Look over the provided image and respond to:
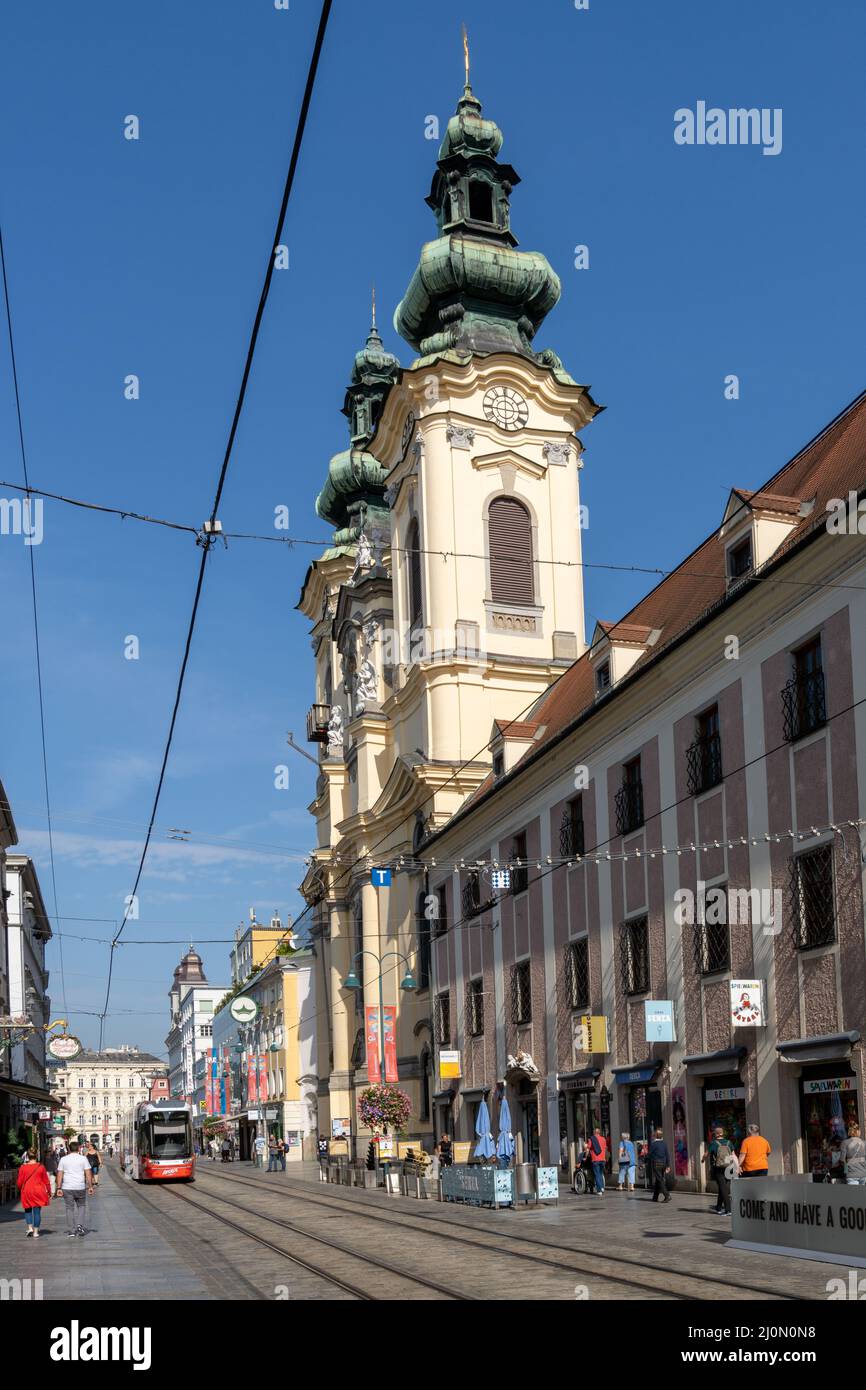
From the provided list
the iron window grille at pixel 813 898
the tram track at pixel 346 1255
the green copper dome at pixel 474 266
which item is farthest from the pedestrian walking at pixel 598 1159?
the green copper dome at pixel 474 266

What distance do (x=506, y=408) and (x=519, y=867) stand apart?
2465 centimetres

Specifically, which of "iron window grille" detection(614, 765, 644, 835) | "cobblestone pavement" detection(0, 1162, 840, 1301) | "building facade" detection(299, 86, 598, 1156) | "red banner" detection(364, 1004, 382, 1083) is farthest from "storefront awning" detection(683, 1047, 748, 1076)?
"red banner" detection(364, 1004, 382, 1083)

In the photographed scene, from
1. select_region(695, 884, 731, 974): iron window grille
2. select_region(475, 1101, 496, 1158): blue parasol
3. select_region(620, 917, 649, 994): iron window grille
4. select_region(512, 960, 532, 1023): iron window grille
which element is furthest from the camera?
select_region(512, 960, 532, 1023): iron window grille

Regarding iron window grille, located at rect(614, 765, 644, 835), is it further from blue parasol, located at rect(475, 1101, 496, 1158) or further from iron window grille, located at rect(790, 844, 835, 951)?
blue parasol, located at rect(475, 1101, 496, 1158)

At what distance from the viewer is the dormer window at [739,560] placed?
30.0m

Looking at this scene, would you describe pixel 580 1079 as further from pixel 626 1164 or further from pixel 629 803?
pixel 629 803

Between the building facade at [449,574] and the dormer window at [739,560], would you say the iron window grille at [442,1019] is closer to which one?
the building facade at [449,574]

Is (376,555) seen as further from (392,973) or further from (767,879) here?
(767,879)

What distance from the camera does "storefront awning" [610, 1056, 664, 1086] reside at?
107 ft

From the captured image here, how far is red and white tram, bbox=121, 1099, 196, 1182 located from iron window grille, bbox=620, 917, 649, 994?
33.5 meters

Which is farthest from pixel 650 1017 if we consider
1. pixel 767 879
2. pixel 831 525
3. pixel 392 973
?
pixel 392 973

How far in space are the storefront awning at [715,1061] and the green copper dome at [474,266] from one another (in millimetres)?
38349

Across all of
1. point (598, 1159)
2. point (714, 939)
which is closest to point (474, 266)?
point (714, 939)
